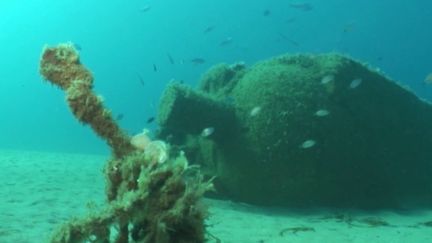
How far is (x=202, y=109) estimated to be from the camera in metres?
11.7

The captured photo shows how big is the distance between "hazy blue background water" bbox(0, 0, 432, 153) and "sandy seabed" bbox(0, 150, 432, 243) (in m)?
44.3

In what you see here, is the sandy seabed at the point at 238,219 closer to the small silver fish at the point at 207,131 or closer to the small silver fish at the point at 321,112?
the small silver fish at the point at 207,131

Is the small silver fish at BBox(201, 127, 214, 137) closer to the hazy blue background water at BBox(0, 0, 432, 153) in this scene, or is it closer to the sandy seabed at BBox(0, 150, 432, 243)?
the sandy seabed at BBox(0, 150, 432, 243)

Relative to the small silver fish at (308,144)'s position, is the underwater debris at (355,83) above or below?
above

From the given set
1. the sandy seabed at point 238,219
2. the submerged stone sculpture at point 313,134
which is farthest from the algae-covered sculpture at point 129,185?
the submerged stone sculpture at point 313,134

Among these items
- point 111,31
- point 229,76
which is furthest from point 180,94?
point 111,31

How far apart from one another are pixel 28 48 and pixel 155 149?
486 feet

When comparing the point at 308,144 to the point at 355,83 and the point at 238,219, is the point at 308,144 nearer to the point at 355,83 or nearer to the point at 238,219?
the point at 355,83

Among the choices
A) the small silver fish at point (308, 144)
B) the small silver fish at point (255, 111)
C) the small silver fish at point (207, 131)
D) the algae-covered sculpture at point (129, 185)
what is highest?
the small silver fish at point (255, 111)

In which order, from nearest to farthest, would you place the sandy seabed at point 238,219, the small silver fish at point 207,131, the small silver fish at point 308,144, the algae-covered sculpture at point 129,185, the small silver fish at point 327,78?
the algae-covered sculpture at point 129,185, the sandy seabed at point 238,219, the small silver fish at point 308,144, the small silver fish at point 207,131, the small silver fish at point 327,78

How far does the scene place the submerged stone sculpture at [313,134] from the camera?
11377mm

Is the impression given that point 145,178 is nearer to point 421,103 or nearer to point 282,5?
point 421,103

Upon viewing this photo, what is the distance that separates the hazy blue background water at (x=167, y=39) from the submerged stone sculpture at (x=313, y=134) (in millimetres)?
44074

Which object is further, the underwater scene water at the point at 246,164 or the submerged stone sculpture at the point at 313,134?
the submerged stone sculpture at the point at 313,134
